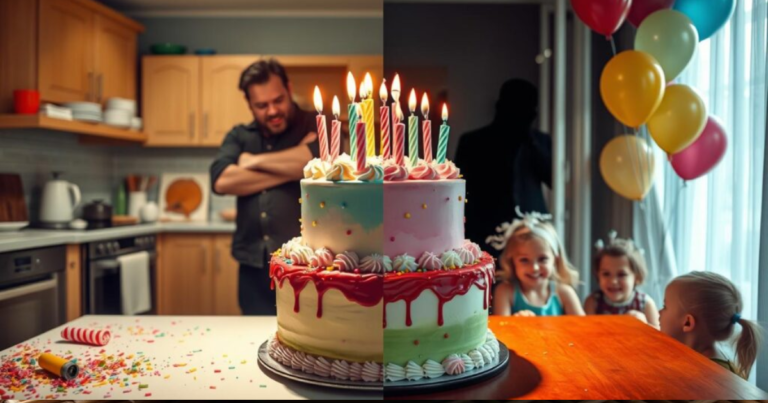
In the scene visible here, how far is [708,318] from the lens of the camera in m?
1.59

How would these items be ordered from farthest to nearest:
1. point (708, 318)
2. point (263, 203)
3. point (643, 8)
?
point (643, 8)
point (263, 203)
point (708, 318)

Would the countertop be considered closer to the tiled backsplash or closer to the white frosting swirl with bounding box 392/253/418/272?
the tiled backsplash

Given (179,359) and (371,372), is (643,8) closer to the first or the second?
(371,372)

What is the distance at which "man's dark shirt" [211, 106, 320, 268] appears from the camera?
5.69ft

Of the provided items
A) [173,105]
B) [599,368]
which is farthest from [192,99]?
[599,368]

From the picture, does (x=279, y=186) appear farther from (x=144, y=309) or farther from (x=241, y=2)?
(x=241, y=2)

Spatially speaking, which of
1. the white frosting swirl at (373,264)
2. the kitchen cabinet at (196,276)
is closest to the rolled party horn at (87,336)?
the white frosting swirl at (373,264)

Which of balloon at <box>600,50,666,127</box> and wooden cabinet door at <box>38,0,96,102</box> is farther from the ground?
wooden cabinet door at <box>38,0,96,102</box>

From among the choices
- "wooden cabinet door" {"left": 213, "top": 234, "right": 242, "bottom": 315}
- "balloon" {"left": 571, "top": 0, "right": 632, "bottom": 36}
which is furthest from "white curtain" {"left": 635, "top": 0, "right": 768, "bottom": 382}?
"wooden cabinet door" {"left": 213, "top": 234, "right": 242, "bottom": 315}

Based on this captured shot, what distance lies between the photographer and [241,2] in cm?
266

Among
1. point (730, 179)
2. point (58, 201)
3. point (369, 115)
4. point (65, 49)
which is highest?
point (65, 49)

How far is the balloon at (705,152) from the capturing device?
2033mm

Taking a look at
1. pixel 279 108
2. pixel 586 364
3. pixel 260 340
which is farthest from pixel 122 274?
pixel 586 364

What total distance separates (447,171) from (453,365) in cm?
37
